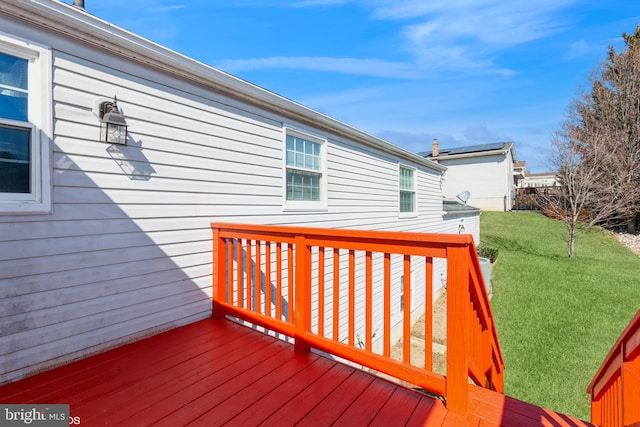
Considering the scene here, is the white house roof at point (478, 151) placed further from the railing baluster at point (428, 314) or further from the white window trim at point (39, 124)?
the white window trim at point (39, 124)

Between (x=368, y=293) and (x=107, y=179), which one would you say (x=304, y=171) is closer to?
(x=107, y=179)

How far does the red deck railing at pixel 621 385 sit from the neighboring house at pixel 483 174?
2007 cm

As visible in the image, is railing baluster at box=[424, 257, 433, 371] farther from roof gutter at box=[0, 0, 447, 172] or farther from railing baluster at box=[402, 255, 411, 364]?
roof gutter at box=[0, 0, 447, 172]

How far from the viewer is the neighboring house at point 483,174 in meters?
20.8

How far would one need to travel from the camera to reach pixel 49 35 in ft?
7.47

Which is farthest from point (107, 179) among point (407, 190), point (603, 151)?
point (603, 151)

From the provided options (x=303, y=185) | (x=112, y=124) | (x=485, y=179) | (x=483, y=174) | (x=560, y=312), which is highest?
(x=483, y=174)

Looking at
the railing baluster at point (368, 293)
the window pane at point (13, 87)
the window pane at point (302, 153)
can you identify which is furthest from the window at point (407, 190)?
the window pane at point (13, 87)

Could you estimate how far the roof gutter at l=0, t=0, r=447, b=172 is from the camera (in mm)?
2170

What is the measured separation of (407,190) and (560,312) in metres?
4.71

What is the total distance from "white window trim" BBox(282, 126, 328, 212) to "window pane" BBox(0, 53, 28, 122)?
2817mm

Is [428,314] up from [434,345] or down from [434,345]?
up

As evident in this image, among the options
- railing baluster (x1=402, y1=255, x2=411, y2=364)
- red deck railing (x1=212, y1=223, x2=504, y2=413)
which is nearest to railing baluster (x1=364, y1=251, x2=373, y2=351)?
red deck railing (x1=212, y1=223, x2=504, y2=413)

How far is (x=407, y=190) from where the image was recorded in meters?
8.65
